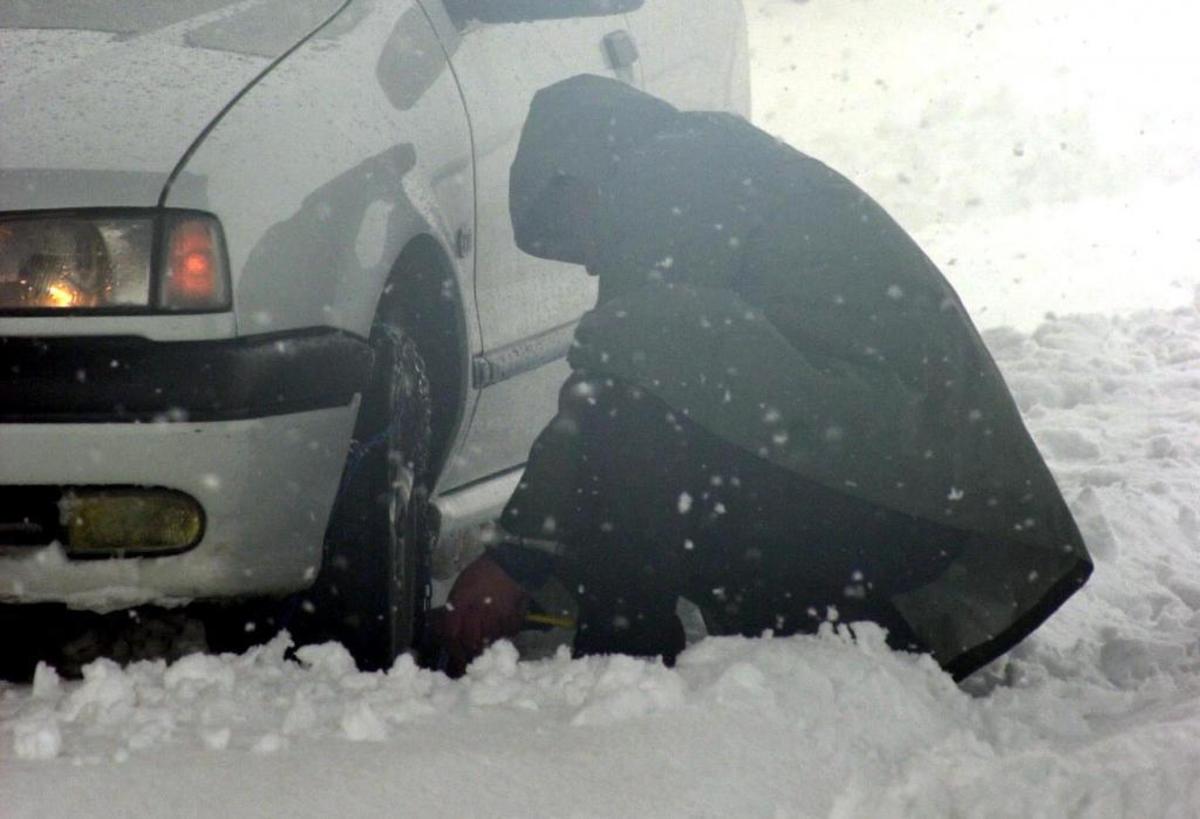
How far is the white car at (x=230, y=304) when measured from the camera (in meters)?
2.43

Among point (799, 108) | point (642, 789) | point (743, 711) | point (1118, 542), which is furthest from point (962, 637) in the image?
point (799, 108)

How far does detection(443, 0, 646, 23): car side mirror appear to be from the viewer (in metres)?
3.37

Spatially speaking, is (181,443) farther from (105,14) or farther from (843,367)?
(843,367)

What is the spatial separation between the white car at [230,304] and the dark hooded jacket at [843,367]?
0.36 m

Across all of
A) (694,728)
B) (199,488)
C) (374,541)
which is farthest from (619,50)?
(694,728)

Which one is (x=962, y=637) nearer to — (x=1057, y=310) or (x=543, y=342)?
(x=543, y=342)

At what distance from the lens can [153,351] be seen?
2428mm

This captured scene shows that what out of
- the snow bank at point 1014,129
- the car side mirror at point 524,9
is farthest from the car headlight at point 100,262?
the snow bank at point 1014,129

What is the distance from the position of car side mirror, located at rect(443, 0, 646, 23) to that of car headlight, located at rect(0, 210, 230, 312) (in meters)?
1.17

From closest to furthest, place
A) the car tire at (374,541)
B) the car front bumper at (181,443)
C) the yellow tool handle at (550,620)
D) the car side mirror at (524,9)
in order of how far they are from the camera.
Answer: the car front bumper at (181,443)
the car tire at (374,541)
the yellow tool handle at (550,620)
the car side mirror at (524,9)

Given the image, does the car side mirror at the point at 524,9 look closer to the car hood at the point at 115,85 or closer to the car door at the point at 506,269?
the car door at the point at 506,269

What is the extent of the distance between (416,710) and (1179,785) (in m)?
1.09

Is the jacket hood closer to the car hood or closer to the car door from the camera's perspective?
the car door

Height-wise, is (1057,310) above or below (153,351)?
below
